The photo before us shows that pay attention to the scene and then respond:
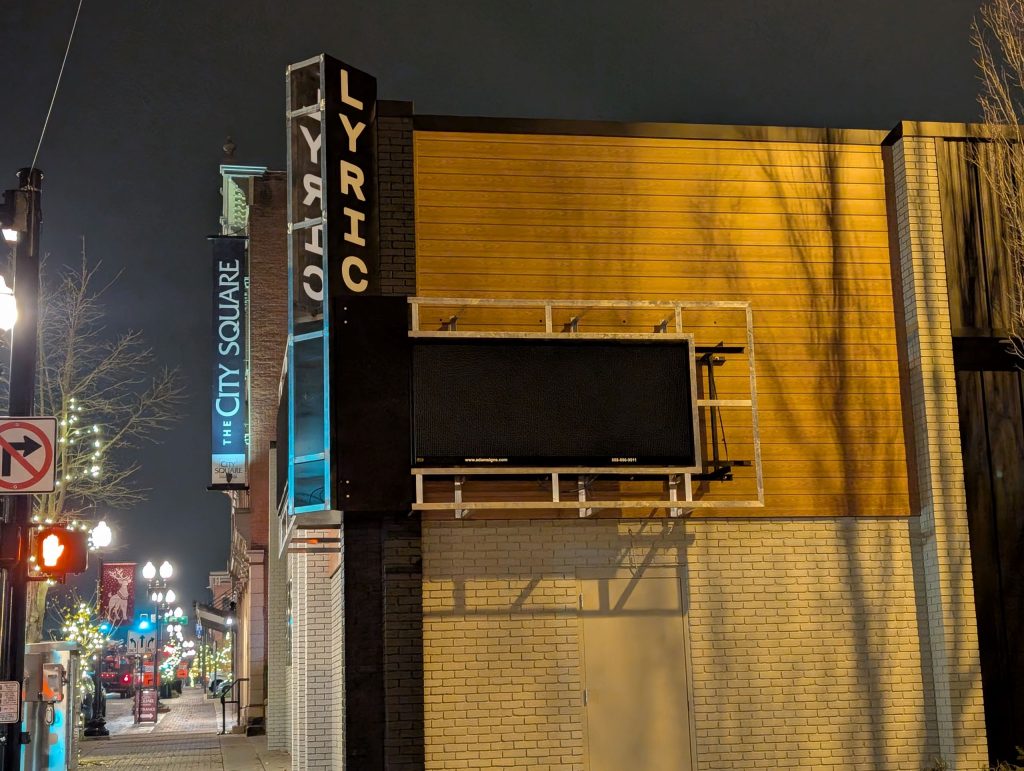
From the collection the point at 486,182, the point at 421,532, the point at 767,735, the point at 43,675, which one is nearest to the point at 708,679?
the point at 767,735

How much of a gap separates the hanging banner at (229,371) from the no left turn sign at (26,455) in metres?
27.3

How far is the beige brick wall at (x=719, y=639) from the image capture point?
14297mm

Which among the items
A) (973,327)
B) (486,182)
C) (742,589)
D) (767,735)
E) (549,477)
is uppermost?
(486,182)

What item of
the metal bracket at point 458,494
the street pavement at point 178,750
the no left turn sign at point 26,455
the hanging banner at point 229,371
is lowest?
the street pavement at point 178,750

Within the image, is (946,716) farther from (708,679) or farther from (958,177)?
(958,177)

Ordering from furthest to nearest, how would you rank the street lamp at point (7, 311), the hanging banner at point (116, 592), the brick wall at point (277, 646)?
the hanging banner at point (116, 592), the brick wall at point (277, 646), the street lamp at point (7, 311)

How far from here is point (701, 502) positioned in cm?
1409

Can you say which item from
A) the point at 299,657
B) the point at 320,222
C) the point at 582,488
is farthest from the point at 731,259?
the point at 299,657

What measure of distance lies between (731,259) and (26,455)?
8.70m

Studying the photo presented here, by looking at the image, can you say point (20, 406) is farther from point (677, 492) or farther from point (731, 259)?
point (731, 259)

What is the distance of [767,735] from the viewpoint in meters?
14.8

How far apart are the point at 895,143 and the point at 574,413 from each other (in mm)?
6020

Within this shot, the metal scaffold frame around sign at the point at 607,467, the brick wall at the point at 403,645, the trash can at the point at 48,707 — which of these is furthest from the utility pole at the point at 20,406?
the trash can at the point at 48,707

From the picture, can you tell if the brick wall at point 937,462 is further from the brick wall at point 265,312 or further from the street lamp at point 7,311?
the brick wall at point 265,312
